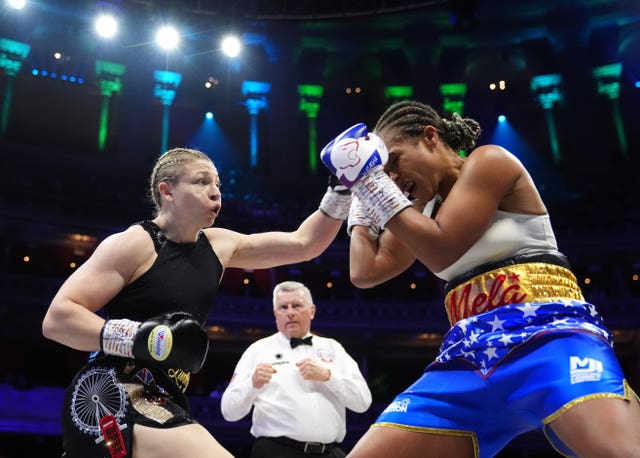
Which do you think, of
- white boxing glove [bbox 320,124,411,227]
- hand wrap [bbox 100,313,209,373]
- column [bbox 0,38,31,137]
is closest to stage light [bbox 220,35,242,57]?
column [bbox 0,38,31,137]

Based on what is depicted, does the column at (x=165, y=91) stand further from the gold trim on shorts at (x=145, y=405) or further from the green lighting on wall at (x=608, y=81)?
the gold trim on shorts at (x=145, y=405)

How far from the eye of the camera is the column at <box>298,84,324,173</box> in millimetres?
20941

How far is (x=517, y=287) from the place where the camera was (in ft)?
7.80

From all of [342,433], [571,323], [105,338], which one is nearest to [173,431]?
[105,338]

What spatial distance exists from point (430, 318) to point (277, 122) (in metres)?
7.88

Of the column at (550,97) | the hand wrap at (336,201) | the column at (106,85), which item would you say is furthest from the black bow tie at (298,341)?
the column at (550,97)

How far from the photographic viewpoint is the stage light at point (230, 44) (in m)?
15.4

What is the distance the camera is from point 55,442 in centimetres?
1504

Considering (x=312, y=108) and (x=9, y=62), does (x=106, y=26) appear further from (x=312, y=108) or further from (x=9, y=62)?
(x=312, y=108)

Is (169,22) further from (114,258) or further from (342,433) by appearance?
(114,258)

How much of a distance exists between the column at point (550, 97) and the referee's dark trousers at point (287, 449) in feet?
56.0

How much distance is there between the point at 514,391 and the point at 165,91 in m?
19.5

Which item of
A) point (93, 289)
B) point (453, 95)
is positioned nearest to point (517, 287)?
point (93, 289)

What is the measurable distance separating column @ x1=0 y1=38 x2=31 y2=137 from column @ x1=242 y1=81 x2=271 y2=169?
Answer: 21.0 feet
